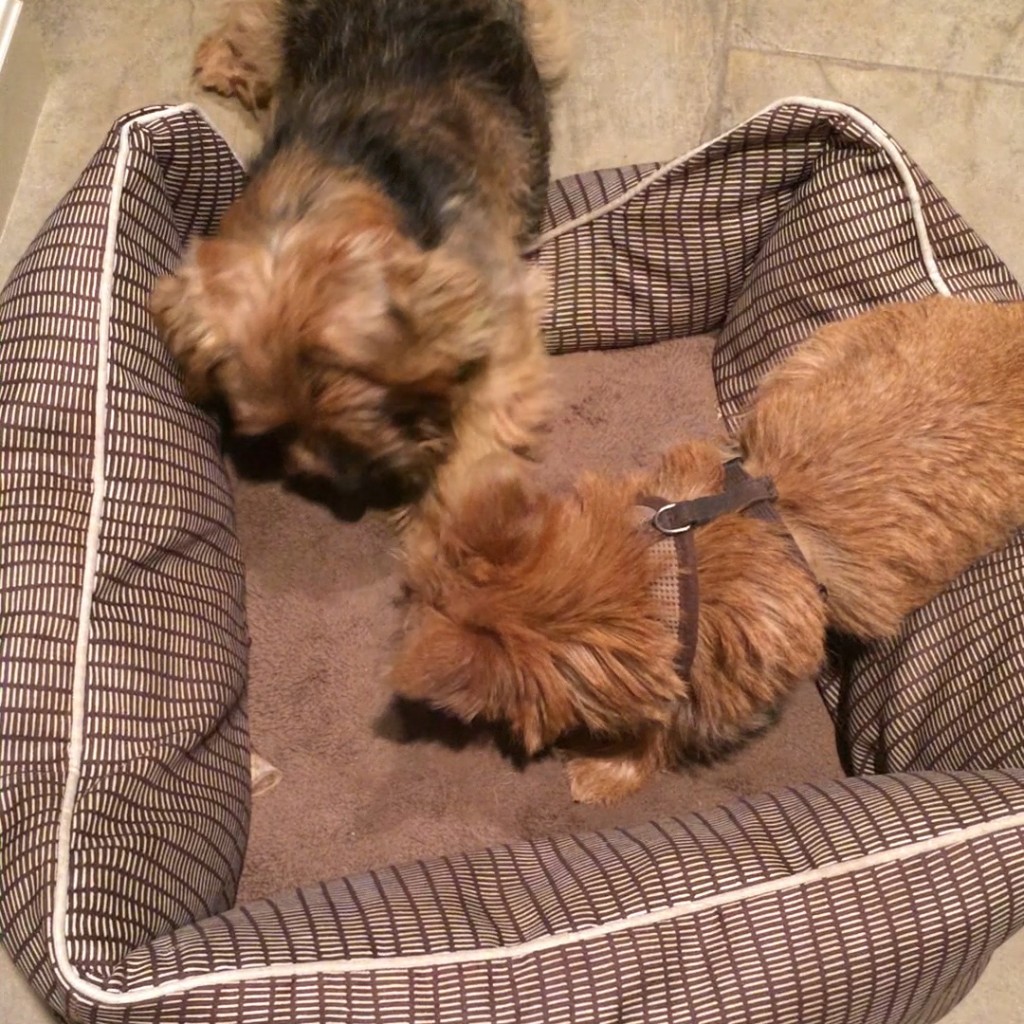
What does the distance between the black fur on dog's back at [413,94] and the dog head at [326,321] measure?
98mm

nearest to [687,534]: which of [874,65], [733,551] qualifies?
[733,551]

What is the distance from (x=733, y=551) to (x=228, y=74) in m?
1.82

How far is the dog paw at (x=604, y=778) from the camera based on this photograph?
2.01 m

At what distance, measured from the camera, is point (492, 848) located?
72.2 inches

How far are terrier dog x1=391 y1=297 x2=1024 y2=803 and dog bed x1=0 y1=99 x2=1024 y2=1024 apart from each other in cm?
20

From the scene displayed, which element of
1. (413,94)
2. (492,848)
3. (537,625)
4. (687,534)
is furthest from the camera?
(413,94)

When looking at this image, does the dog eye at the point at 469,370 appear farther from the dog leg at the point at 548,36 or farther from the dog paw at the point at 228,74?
the dog paw at the point at 228,74

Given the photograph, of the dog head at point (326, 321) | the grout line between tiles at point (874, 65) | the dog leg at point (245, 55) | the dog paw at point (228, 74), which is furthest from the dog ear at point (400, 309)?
the grout line between tiles at point (874, 65)

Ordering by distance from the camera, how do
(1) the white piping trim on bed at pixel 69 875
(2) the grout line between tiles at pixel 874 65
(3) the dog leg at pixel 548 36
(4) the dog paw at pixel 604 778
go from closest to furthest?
(1) the white piping trim on bed at pixel 69 875
(4) the dog paw at pixel 604 778
(3) the dog leg at pixel 548 36
(2) the grout line between tiles at pixel 874 65

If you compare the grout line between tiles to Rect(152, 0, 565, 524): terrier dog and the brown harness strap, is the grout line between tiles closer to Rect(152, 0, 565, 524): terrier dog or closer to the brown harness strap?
Rect(152, 0, 565, 524): terrier dog

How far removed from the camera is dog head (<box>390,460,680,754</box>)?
1.46 meters

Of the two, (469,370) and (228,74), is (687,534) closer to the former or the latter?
(469,370)

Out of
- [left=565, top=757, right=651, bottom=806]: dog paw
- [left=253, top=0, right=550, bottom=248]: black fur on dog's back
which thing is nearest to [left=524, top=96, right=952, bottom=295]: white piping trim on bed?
[left=253, top=0, right=550, bottom=248]: black fur on dog's back

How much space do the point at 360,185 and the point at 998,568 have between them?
1.33 metres
